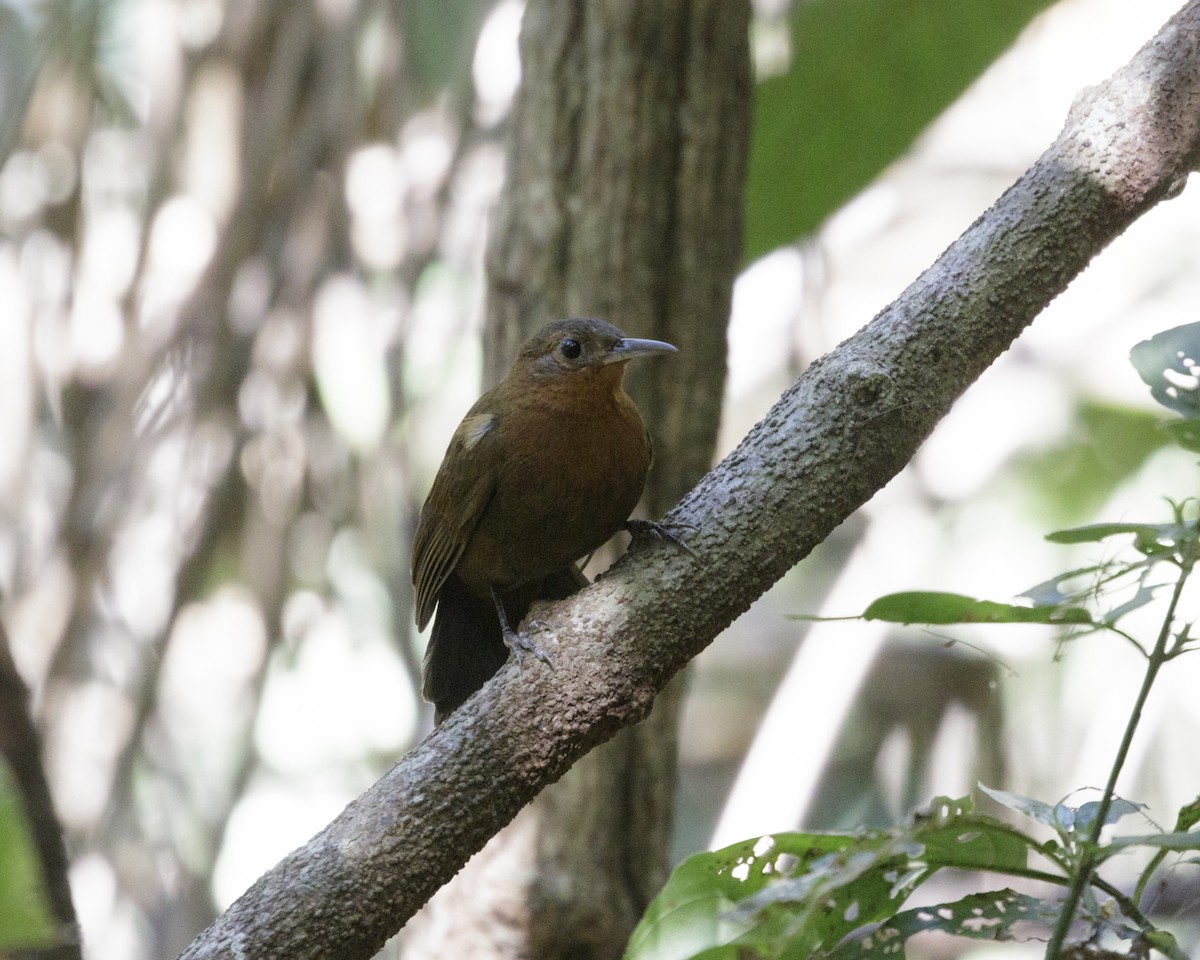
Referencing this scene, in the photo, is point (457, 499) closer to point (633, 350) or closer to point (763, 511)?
point (633, 350)

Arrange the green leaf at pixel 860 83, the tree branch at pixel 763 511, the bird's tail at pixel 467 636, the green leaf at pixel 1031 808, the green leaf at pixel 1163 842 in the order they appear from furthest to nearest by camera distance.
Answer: the green leaf at pixel 860 83 → the bird's tail at pixel 467 636 → the tree branch at pixel 763 511 → the green leaf at pixel 1031 808 → the green leaf at pixel 1163 842

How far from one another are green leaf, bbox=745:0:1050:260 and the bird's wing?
200cm

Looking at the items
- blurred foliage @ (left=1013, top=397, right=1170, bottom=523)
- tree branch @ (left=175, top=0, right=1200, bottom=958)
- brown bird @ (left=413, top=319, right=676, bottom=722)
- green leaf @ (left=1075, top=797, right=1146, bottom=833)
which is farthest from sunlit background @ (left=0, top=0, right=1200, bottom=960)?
green leaf @ (left=1075, top=797, right=1146, bottom=833)

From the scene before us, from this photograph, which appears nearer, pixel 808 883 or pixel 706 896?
pixel 808 883

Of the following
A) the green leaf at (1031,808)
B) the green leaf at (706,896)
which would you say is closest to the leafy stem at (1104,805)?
the green leaf at (1031,808)

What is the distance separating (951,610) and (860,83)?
3465 millimetres

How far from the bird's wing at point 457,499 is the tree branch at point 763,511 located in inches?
35.5

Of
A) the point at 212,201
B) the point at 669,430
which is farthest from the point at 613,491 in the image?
the point at 212,201

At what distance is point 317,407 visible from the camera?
566 cm

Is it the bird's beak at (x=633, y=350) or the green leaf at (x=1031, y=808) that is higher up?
the bird's beak at (x=633, y=350)

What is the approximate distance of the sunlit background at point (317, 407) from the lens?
5.27m

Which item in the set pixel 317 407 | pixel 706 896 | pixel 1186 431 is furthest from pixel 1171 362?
pixel 317 407

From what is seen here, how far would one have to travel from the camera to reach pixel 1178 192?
206 cm

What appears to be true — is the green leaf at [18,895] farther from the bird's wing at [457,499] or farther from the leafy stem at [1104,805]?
the bird's wing at [457,499]
